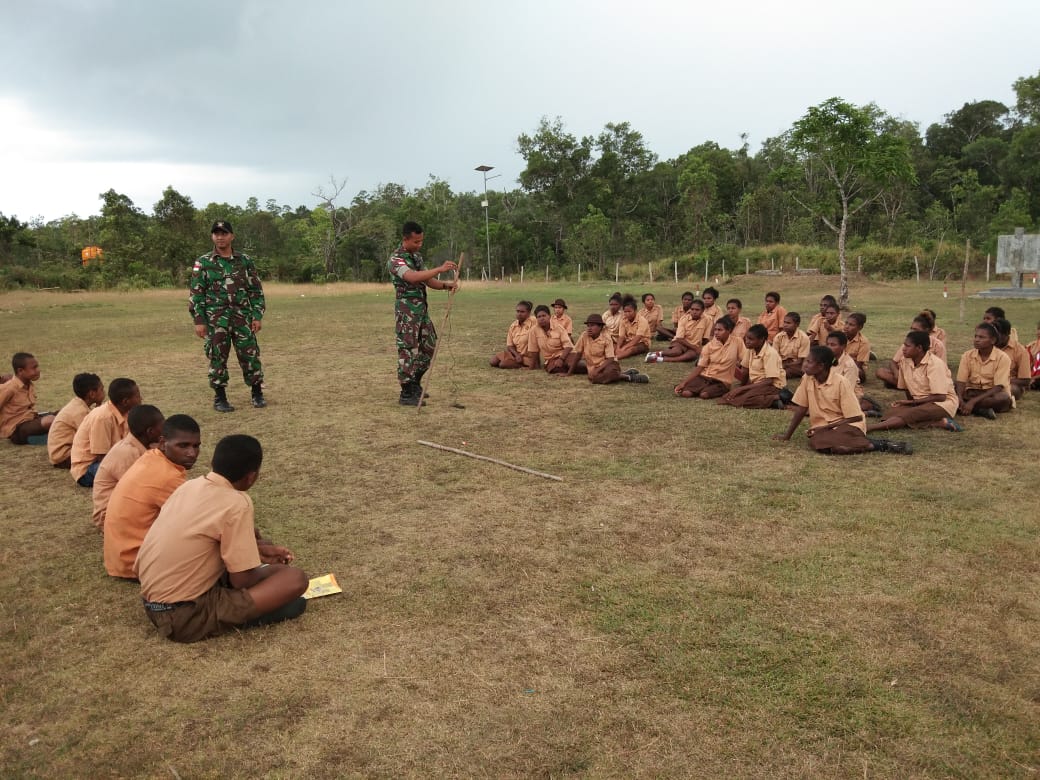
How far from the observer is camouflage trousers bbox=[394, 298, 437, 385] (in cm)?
873

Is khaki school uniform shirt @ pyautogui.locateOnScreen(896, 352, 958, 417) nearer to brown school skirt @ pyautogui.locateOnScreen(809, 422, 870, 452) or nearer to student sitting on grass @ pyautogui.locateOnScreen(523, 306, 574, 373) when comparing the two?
brown school skirt @ pyautogui.locateOnScreen(809, 422, 870, 452)

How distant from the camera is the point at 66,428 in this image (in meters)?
6.69

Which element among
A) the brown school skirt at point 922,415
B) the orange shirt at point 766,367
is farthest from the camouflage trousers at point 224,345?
the brown school skirt at point 922,415

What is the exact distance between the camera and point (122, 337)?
684 inches

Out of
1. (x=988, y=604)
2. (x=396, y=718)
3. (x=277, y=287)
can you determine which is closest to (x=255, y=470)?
(x=396, y=718)

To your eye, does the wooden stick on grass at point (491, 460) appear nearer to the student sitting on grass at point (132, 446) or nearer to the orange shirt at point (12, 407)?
the student sitting on grass at point (132, 446)

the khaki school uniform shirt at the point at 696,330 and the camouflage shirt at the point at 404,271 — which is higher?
the camouflage shirt at the point at 404,271

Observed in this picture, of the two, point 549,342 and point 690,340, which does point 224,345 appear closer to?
point 549,342

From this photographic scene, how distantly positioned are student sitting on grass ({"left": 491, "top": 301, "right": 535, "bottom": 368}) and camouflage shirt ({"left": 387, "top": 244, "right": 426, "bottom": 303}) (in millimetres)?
3238

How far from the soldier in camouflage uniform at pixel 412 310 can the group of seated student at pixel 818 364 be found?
269 centimetres

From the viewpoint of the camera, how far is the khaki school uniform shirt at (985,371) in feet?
26.9

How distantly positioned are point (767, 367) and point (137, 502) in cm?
707

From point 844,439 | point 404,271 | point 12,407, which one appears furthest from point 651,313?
point 12,407

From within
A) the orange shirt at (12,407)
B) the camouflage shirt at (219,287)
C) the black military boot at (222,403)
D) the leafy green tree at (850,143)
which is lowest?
the black military boot at (222,403)
